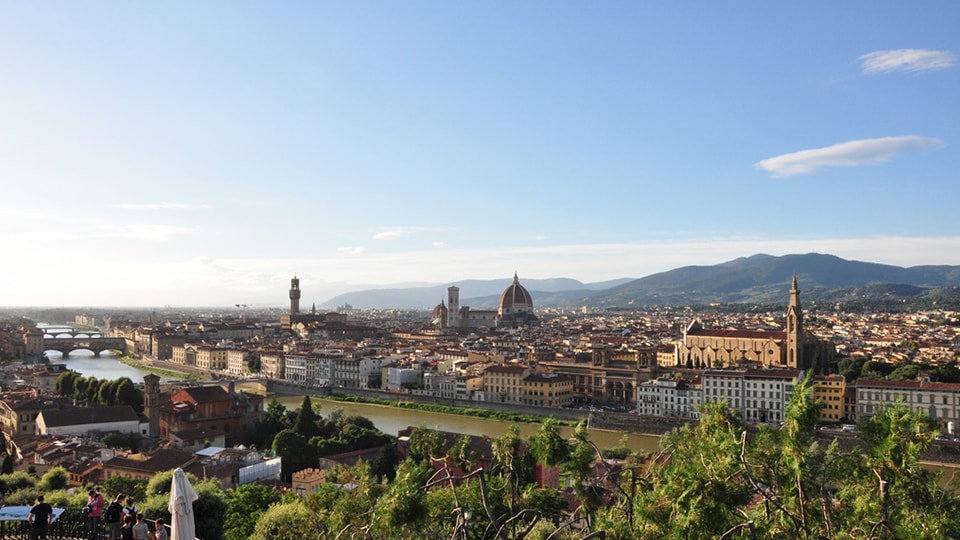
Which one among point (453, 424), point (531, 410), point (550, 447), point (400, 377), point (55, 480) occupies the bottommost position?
point (453, 424)

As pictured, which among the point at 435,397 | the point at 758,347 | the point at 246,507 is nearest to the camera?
the point at 246,507

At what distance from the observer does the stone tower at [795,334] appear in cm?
3075

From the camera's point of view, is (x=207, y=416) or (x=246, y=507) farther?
(x=207, y=416)

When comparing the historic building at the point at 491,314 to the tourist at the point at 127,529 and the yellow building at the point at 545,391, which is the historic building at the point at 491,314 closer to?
the yellow building at the point at 545,391

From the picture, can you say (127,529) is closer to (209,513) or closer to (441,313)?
(209,513)

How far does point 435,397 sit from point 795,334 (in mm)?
13964

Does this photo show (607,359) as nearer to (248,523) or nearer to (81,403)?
(81,403)

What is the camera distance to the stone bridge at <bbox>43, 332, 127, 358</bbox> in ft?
167

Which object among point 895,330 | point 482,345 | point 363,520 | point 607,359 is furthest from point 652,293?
point 363,520

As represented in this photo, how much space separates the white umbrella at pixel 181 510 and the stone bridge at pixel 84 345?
51863mm

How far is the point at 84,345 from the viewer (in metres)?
53.3

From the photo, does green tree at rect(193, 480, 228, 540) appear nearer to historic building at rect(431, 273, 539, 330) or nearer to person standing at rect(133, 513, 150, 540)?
person standing at rect(133, 513, 150, 540)

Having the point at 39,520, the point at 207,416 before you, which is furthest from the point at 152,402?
the point at 39,520

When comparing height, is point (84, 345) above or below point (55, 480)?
below
